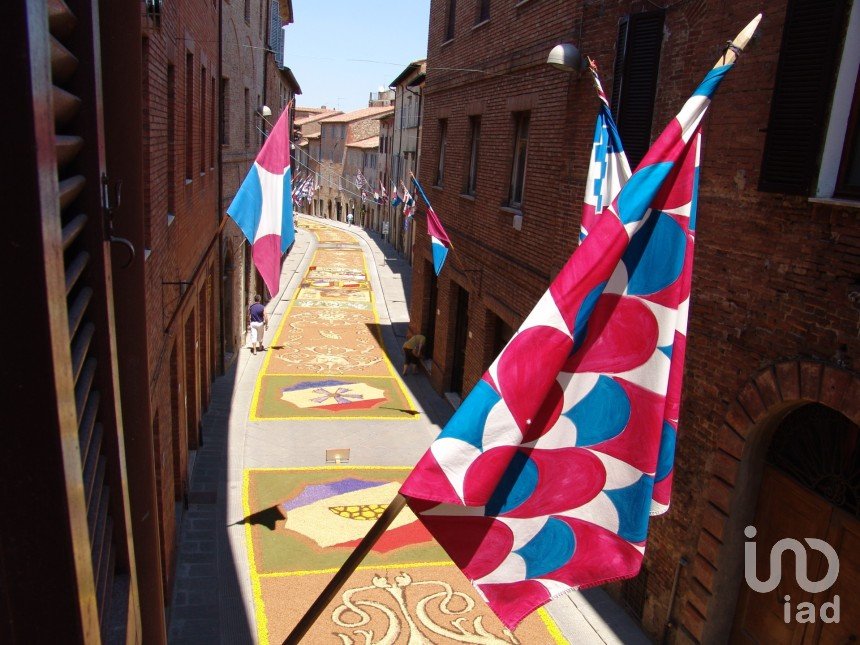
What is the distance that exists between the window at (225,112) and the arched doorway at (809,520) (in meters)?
13.6

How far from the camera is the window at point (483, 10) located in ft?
47.2

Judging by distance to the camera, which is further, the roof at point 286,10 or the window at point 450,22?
the roof at point 286,10

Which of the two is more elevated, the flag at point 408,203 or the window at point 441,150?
the window at point 441,150

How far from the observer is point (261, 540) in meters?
9.89

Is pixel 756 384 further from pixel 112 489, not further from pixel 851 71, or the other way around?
A: pixel 112 489

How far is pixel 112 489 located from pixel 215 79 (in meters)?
13.9

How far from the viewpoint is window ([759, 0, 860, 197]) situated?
564cm

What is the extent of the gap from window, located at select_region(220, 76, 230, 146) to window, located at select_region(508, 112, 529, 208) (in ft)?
23.5

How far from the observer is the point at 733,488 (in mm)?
6805

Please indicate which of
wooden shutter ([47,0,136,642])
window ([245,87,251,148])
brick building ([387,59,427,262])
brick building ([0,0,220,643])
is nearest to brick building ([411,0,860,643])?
brick building ([0,0,220,643])

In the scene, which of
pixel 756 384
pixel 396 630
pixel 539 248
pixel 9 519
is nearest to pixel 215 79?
pixel 539 248

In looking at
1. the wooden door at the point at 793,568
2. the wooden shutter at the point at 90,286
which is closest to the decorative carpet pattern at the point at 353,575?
the wooden door at the point at 793,568

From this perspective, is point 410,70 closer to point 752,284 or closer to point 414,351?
point 414,351

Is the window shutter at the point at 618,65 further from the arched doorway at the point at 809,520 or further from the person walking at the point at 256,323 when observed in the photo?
the person walking at the point at 256,323
